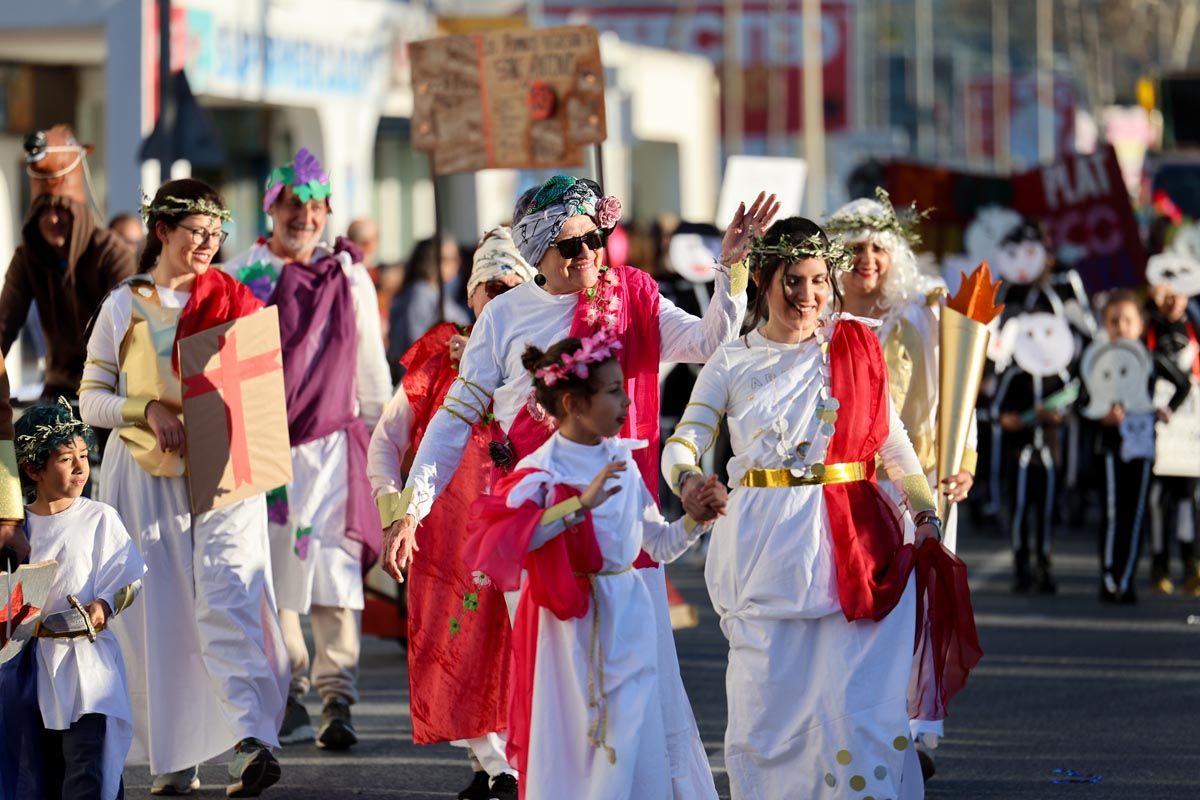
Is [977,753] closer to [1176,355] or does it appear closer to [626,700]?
[626,700]

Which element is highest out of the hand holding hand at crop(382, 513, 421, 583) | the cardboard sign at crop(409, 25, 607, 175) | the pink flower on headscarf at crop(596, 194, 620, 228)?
the cardboard sign at crop(409, 25, 607, 175)

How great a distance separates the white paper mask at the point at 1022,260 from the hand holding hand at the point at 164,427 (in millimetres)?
6744

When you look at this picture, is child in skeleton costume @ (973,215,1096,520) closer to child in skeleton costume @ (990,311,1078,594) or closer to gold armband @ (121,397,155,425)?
child in skeleton costume @ (990,311,1078,594)

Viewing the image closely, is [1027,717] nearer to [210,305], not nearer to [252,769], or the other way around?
[252,769]

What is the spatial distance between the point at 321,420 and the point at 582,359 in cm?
319

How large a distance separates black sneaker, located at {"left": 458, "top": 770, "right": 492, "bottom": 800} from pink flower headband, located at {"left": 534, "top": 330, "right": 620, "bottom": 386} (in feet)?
7.01

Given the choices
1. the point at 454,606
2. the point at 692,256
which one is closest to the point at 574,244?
the point at 454,606

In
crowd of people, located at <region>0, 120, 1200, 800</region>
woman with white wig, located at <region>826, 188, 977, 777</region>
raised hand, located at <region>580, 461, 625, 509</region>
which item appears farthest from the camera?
woman with white wig, located at <region>826, 188, 977, 777</region>

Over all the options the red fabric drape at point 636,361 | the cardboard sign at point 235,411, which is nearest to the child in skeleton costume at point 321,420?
the cardboard sign at point 235,411

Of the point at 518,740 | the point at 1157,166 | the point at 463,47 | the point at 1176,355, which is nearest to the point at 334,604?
the point at 518,740

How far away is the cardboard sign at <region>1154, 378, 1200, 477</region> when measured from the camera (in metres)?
Result: 14.4

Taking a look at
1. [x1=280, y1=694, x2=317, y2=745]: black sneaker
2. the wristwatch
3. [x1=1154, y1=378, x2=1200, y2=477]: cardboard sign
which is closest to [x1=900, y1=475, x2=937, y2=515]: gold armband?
the wristwatch

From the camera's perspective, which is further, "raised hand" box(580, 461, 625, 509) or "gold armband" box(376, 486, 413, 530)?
"gold armband" box(376, 486, 413, 530)

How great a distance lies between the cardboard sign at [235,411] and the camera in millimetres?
8297
